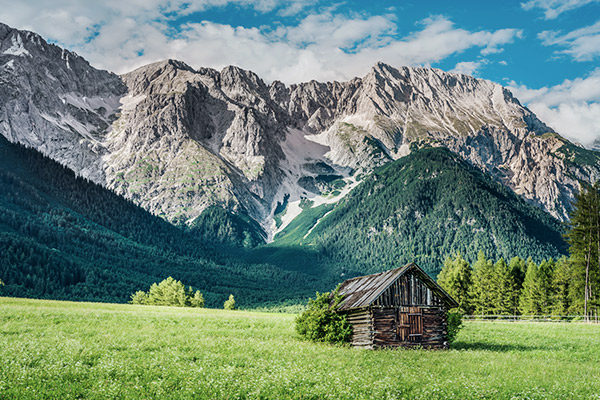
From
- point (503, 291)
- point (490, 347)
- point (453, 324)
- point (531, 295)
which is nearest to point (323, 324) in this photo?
point (453, 324)

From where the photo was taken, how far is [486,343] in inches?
2012

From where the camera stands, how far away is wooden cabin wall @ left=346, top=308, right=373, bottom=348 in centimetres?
4172

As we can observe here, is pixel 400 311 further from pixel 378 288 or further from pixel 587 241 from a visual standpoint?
pixel 587 241

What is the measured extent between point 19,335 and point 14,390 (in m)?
16.6

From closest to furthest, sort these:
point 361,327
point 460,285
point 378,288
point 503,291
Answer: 1. point 378,288
2. point 361,327
3. point 503,291
4. point 460,285

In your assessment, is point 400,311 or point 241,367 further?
point 400,311

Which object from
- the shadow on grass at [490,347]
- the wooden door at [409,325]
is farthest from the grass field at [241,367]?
the wooden door at [409,325]

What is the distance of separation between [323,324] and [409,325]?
7.66 meters

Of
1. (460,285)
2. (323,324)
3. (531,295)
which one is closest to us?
(323,324)

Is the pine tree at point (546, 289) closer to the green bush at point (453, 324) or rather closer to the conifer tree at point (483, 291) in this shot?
the conifer tree at point (483, 291)

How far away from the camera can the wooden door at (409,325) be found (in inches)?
1692

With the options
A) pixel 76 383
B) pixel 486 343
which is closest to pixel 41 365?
pixel 76 383

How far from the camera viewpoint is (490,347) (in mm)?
47062

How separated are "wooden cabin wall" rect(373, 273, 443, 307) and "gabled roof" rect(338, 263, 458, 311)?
47cm
